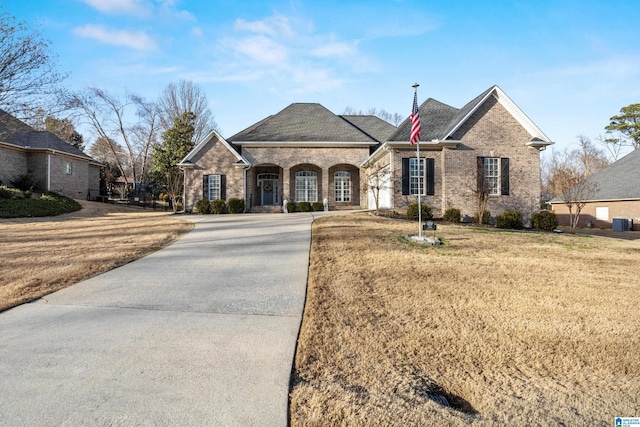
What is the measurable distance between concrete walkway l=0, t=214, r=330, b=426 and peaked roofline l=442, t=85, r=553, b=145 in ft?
48.0

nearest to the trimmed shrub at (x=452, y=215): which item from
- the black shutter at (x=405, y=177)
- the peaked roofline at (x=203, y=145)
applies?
the black shutter at (x=405, y=177)

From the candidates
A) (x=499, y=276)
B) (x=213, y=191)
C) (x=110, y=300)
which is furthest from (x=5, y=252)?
(x=213, y=191)

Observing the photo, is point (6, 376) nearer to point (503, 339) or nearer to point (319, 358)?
point (319, 358)

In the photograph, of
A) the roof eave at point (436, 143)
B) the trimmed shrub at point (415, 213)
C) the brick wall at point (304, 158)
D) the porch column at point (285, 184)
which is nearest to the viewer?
the trimmed shrub at point (415, 213)

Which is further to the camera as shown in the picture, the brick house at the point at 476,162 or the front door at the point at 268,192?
the front door at the point at 268,192

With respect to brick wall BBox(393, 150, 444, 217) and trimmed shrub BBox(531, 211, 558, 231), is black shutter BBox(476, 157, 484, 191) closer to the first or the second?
brick wall BBox(393, 150, 444, 217)

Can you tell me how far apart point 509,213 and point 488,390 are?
15340 millimetres

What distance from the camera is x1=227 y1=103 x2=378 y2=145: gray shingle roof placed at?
2255 centimetres

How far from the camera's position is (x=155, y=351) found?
130 inches

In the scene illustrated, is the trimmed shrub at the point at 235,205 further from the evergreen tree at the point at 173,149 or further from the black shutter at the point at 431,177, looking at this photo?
the evergreen tree at the point at 173,149

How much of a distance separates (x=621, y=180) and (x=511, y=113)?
14.4 m

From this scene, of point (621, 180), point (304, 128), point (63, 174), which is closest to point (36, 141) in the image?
point (63, 174)

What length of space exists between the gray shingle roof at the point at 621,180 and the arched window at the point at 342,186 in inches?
734

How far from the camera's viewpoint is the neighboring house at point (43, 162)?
23.2 m
